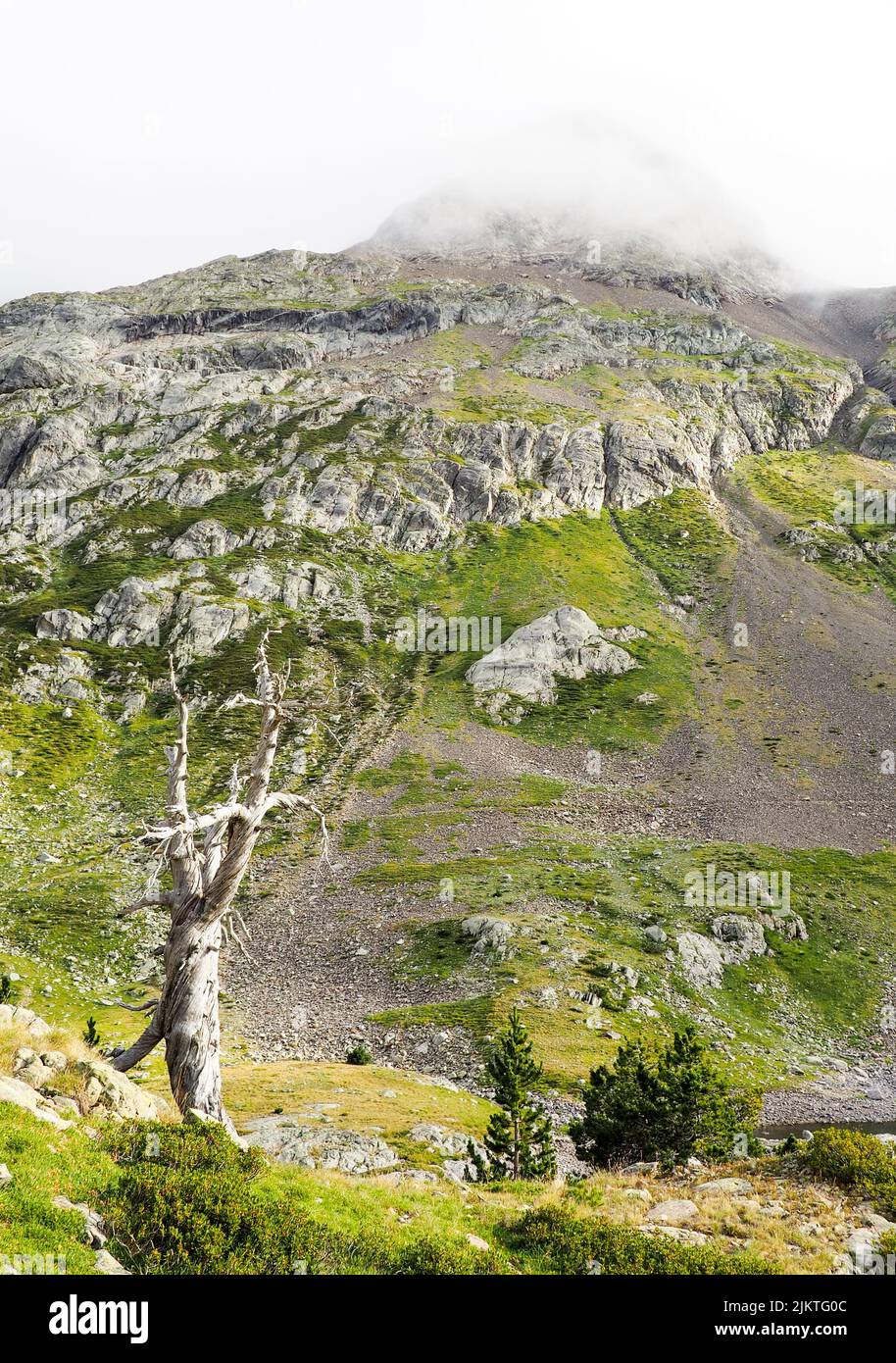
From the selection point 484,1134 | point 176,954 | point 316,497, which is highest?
point 316,497

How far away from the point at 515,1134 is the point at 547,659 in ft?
259

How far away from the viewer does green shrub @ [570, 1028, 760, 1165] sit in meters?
19.7

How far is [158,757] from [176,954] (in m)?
66.4

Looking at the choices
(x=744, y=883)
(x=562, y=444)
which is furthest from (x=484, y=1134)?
(x=562, y=444)

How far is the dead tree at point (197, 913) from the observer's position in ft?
47.4

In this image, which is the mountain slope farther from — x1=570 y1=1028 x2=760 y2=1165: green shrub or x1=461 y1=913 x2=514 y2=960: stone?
x1=570 y1=1028 x2=760 y2=1165: green shrub

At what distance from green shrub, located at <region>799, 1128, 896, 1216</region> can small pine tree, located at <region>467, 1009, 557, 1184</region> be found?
7.50 m

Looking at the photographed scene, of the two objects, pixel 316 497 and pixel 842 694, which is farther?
pixel 316 497

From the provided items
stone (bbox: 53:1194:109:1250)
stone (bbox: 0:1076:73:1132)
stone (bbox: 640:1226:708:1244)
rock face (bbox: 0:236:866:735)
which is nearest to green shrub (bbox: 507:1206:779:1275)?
stone (bbox: 640:1226:708:1244)

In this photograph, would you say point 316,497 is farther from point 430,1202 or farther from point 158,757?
point 430,1202

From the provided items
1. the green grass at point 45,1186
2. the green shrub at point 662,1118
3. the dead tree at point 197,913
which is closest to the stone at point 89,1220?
the green grass at point 45,1186

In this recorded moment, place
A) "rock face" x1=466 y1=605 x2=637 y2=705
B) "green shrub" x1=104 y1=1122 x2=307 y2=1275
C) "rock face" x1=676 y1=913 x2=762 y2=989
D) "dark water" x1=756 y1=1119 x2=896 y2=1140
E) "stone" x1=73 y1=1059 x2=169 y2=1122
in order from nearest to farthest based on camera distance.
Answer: "green shrub" x1=104 y1=1122 x2=307 y2=1275 < "stone" x1=73 y1=1059 x2=169 y2=1122 < "dark water" x1=756 y1=1119 x2=896 y2=1140 < "rock face" x1=676 y1=913 x2=762 y2=989 < "rock face" x1=466 y1=605 x2=637 y2=705

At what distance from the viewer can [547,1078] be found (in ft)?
99.8

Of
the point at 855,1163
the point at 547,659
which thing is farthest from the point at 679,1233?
the point at 547,659
